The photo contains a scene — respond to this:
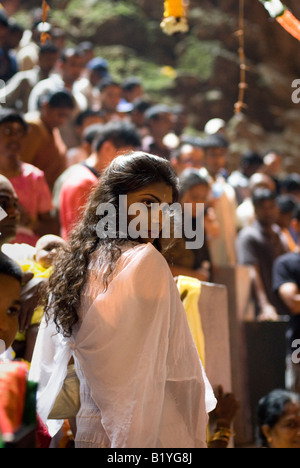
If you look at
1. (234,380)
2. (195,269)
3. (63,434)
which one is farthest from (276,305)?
(63,434)

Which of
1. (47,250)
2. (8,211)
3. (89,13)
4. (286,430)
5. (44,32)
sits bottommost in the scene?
(286,430)

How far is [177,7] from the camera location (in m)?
4.76

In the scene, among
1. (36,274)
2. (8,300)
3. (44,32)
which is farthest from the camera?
(44,32)

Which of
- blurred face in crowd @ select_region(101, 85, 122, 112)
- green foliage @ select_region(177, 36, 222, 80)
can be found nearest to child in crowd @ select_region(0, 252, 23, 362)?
blurred face in crowd @ select_region(101, 85, 122, 112)

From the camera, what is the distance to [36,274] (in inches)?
140

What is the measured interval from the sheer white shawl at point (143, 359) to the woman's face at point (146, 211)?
0.17 meters

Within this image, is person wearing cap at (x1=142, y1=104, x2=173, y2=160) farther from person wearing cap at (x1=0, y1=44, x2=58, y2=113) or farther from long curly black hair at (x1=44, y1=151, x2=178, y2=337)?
long curly black hair at (x1=44, y1=151, x2=178, y2=337)

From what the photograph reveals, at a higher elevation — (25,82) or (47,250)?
(25,82)

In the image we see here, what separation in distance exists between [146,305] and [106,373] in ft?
0.97

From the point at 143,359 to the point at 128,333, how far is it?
0.11 meters

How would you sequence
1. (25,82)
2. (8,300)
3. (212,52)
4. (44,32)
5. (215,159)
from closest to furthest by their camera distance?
(8,300) → (44,32) → (25,82) → (215,159) → (212,52)

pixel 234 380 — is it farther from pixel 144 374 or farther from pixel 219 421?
pixel 144 374

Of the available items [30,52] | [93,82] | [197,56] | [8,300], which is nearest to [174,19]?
[8,300]

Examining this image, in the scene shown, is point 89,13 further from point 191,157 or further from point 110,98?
point 191,157
